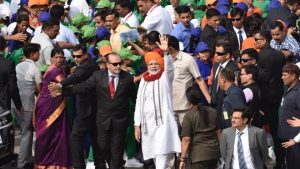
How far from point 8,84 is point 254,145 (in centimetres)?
459

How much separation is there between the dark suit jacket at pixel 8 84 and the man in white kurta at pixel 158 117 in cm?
231

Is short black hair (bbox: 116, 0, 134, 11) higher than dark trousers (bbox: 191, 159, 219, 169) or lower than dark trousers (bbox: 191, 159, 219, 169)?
higher

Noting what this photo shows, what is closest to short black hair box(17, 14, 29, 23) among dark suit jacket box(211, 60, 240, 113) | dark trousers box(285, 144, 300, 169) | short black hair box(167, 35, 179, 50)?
short black hair box(167, 35, 179, 50)

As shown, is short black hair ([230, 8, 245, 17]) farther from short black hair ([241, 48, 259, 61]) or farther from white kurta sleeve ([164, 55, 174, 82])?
white kurta sleeve ([164, 55, 174, 82])

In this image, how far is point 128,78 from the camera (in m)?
15.4

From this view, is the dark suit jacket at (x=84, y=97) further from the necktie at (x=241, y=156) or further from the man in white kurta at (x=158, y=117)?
the necktie at (x=241, y=156)

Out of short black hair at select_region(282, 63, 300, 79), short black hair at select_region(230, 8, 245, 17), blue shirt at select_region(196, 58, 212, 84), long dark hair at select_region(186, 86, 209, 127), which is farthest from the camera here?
short black hair at select_region(230, 8, 245, 17)

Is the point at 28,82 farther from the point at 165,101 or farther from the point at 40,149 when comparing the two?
the point at 165,101

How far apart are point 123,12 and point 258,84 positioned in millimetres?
4139

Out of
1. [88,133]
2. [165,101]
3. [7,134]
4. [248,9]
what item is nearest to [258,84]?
[165,101]

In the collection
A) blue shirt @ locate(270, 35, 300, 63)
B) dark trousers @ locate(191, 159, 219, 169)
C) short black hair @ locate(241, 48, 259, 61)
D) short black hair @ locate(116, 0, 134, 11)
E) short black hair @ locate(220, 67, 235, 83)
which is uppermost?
short black hair @ locate(116, 0, 134, 11)

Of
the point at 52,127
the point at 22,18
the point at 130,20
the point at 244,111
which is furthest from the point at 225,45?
the point at 22,18

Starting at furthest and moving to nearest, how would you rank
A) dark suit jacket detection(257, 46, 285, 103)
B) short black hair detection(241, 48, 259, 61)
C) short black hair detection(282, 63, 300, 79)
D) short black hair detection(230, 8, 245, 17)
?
short black hair detection(230, 8, 245, 17), dark suit jacket detection(257, 46, 285, 103), short black hair detection(241, 48, 259, 61), short black hair detection(282, 63, 300, 79)

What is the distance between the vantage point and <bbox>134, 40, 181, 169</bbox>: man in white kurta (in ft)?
48.8
